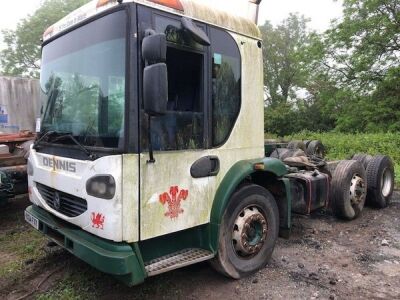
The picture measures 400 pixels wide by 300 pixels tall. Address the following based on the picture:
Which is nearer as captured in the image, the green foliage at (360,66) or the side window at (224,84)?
the side window at (224,84)

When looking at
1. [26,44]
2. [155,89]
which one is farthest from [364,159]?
[26,44]

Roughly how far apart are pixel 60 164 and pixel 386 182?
588cm

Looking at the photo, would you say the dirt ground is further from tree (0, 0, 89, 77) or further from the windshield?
tree (0, 0, 89, 77)

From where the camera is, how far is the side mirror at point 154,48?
8.67 feet

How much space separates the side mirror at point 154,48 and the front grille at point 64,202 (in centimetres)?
130

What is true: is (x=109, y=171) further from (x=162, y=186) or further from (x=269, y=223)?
(x=269, y=223)

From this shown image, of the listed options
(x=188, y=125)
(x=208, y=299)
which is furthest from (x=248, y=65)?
(x=208, y=299)

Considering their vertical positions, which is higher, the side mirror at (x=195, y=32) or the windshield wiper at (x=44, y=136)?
the side mirror at (x=195, y=32)

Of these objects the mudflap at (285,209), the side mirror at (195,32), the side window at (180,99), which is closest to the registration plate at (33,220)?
the side window at (180,99)

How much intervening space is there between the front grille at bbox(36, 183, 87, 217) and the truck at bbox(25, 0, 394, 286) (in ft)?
0.06

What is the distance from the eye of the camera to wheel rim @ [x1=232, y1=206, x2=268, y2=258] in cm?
376

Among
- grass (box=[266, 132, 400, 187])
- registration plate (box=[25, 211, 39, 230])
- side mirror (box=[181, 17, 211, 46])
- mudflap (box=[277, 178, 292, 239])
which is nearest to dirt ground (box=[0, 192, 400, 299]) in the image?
mudflap (box=[277, 178, 292, 239])

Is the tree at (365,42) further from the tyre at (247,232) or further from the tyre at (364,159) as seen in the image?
the tyre at (247,232)

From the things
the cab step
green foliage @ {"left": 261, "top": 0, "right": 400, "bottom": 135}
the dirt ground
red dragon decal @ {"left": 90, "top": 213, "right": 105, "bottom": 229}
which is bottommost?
the dirt ground
